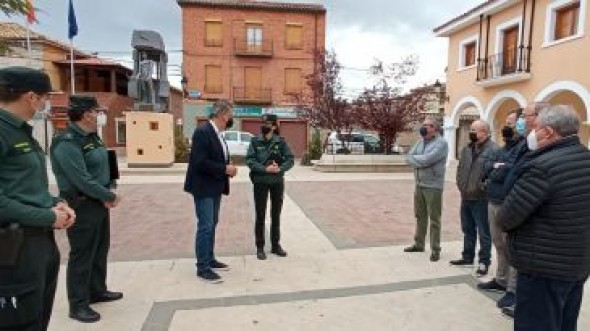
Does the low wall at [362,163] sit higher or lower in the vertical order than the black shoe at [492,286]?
higher

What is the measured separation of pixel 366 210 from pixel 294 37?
22.2 metres

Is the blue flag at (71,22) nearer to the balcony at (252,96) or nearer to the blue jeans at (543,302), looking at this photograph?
the balcony at (252,96)

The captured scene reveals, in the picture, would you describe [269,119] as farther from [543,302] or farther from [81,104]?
[543,302]

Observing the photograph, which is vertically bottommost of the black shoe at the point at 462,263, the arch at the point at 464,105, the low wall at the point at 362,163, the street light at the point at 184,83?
the black shoe at the point at 462,263

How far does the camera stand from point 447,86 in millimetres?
18969

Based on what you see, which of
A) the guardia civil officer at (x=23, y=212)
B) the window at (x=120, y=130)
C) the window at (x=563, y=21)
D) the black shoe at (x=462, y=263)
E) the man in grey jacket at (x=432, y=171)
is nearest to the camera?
the guardia civil officer at (x=23, y=212)

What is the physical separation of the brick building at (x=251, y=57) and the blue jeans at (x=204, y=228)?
2319cm

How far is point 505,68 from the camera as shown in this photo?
49.6ft

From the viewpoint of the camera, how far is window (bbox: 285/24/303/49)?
28344 millimetres

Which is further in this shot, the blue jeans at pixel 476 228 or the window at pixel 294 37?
the window at pixel 294 37

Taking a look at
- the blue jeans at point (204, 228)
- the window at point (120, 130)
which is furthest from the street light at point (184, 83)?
the blue jeans at point (204, 228)

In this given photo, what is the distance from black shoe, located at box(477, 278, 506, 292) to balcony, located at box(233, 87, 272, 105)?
24.8 metres

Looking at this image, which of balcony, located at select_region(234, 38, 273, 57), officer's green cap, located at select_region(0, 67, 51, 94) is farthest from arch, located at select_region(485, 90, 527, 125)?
balcony, located at select_region(234, 38, 273, 57)

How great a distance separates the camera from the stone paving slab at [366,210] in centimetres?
623
